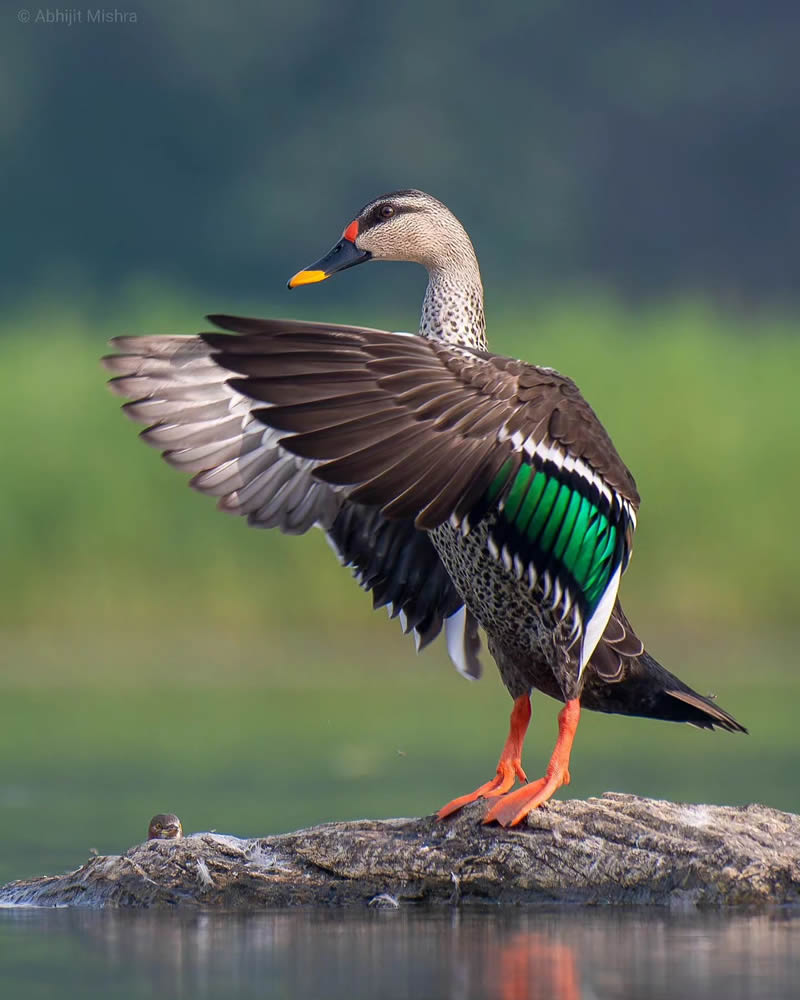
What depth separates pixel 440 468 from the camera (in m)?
6.32

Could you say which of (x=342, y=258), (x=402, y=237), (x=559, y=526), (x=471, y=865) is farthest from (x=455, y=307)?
(x=471, y=865)

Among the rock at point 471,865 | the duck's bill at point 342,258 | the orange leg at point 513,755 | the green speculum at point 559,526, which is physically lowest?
the rock at point 471,865

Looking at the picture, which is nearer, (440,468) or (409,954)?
(409,954)

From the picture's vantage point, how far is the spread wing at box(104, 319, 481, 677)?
7.20 metres

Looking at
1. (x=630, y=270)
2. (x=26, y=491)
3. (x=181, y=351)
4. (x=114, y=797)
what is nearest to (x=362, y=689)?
(x=26, y=491)

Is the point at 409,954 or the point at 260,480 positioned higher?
the point at 260,480

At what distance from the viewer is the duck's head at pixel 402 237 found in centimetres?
787

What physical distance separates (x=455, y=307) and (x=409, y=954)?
2514mm

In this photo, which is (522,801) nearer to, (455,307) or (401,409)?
(401,409)

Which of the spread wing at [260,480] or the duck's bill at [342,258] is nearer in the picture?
the spread wing at [260,480]

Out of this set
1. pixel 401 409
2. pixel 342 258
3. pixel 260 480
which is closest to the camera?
pixel 401 409

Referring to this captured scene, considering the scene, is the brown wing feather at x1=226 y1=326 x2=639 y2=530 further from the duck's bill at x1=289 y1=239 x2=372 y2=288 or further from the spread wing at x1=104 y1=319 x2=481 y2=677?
the duck's bill at x1=289 y1=239 x2=372 y2=288

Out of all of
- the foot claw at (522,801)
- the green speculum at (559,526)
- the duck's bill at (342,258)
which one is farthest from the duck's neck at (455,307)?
the foot claw at (522,801)

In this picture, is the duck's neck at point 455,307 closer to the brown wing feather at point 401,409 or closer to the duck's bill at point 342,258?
the duck's bill at point 342,258
